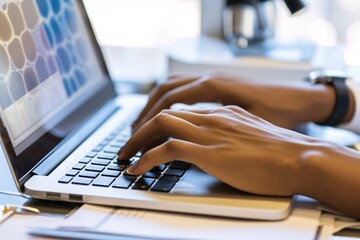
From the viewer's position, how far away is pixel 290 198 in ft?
2.40

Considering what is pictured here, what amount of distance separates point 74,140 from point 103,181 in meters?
0.18

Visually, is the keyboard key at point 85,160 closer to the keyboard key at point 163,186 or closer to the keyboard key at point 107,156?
the keyboard key at point 107,156

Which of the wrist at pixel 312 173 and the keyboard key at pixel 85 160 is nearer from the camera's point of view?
the wrist at pixel 312 173

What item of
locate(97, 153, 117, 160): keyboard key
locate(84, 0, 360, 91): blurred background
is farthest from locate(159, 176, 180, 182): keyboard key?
locate(84, 0, 360, 91): blurred background

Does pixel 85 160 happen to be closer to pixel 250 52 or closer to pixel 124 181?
pixel 124 181

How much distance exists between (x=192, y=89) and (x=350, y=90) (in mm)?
280

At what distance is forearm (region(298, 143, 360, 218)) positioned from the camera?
719 mm

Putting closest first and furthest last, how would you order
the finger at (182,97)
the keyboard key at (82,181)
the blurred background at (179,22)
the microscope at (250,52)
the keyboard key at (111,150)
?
1. the keyboard key at (82,181)
2. the keyboard key at (111,150)
3. the finger at (182,97)
4. the microscope at (250,52)
5. the blurred background at (179,22)

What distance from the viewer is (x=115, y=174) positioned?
31.0 inches

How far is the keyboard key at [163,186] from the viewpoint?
2.45 ft

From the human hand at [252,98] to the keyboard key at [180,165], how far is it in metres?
0.17

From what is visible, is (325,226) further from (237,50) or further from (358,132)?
(237,50)

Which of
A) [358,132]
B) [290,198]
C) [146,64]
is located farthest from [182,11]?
[290,198]

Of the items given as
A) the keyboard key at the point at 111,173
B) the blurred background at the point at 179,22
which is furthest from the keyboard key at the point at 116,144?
the blurred background at the point at 179,22
